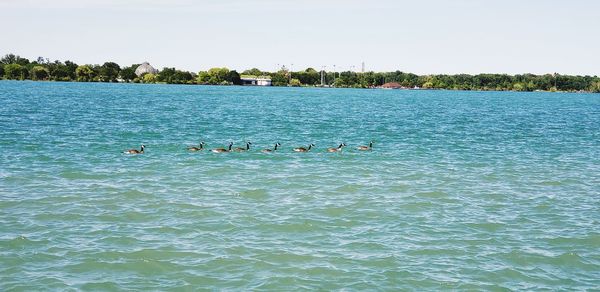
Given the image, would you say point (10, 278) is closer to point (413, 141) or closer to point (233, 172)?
point (233, 172)

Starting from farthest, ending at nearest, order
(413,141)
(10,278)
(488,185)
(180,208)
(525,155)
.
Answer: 1. (413,141)
2. (525,155)
3. (488,185)
4. (180,208)
5. (10,278)

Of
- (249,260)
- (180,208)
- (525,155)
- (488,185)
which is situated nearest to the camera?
(249,260)

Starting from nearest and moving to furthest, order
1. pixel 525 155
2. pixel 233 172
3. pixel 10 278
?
pixel 10 278 < pixel 233 172 < pixel 525 155

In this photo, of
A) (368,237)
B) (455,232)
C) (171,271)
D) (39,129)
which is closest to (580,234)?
(455,232)

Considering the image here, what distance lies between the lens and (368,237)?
22812 millimetres

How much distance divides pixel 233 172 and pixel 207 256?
16469mm

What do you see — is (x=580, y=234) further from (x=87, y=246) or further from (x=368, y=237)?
(x=87, y=246)

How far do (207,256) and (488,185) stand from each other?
62.8 ft

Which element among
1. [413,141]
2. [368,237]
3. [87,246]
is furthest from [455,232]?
[413,141]

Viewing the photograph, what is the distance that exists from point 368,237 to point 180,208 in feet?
28.1

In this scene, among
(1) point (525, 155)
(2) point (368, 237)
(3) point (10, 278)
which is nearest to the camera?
(3) point (10, 278)

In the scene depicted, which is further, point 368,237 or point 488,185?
point 488,185

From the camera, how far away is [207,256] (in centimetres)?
2028

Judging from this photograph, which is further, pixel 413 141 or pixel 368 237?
pixel 413 141
